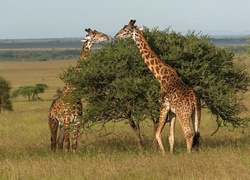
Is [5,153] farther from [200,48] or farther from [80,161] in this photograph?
[200,48]

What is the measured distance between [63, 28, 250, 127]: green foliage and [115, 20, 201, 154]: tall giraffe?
51cm

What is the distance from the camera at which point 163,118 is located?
11.2 meters

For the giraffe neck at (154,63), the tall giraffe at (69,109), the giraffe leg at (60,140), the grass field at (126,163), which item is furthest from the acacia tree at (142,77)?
the grass field at (126,163)

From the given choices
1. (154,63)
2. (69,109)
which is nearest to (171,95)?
(154,63)

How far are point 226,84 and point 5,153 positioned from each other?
5658mm

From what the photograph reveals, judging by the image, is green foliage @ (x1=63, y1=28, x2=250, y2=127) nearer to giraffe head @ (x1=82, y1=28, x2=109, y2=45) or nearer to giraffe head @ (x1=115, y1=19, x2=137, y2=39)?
giraffe head @ (x1=82, y1=28, x2=109, y2=45)

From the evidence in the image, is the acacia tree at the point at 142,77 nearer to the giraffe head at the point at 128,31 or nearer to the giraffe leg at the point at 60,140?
the giraffe head at the point at 128,31

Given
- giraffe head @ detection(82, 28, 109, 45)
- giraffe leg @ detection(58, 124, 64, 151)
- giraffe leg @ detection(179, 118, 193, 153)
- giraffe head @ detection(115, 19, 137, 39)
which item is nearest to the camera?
giraffe leg @ detection(179, 118, 193, 153)

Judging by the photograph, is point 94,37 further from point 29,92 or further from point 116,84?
point 29,92

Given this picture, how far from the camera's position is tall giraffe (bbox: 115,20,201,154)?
1060 centimetres

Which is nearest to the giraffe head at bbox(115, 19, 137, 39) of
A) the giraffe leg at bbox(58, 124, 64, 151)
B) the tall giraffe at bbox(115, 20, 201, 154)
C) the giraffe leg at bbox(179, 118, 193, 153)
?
the tall giraffe at bbox(115, 20, 201, 154)

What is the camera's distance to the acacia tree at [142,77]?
12078mm

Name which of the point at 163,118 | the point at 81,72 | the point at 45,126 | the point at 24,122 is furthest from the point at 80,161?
the point at 24,122

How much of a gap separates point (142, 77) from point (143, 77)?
0.44ft
